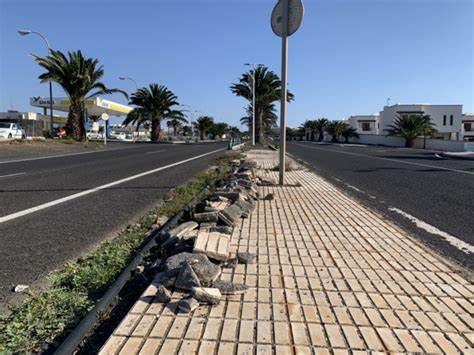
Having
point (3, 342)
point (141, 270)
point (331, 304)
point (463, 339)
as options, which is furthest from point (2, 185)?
point (463, 339)

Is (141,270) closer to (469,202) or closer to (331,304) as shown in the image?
(331,304)

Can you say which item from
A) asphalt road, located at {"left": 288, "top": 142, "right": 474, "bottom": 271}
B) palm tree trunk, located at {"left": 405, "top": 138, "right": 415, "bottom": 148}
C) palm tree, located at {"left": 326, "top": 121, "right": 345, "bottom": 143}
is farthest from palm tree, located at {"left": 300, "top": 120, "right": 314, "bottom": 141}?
asphalt road, located at {"left": 288, "top": 142, "right": 474, "bottom": 271}

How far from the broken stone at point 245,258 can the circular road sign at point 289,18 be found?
6.59m

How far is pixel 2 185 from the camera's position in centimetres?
970

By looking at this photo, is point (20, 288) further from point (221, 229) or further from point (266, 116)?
point (266, 116)

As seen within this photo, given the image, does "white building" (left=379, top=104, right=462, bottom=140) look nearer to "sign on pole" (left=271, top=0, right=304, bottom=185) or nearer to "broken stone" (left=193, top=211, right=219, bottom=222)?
"sign on pole" (left=271, top=0, right=304, bottom=185)

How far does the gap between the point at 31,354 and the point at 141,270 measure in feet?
4.65

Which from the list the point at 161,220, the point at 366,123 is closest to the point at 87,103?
the point at 161,220

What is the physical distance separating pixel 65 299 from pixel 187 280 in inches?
40.3

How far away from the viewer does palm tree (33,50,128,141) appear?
107 ft

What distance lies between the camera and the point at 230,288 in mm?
3264

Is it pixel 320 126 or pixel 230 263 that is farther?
pixel 320 126

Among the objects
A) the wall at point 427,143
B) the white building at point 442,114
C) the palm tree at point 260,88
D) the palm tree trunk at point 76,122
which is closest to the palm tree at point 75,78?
the palm tree trunk at point 76,122

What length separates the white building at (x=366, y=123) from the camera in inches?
3691
